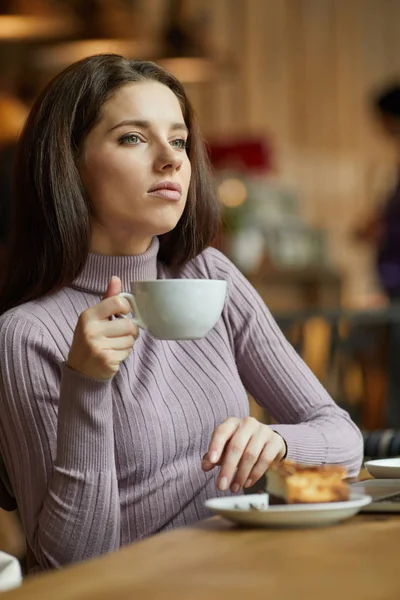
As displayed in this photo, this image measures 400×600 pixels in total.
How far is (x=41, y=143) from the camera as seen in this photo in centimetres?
144

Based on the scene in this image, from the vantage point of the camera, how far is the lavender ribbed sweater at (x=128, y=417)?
124cm

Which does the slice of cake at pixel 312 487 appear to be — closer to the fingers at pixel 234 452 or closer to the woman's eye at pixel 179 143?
the fingers at pixel 234 452

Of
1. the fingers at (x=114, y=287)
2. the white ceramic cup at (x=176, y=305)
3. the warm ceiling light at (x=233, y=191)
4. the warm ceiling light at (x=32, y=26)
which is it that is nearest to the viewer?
the white ceramic cup at (x=176, y=305)

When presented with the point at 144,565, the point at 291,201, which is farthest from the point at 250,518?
the point at 291,201

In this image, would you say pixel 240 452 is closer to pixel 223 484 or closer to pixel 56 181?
pixel 223 484

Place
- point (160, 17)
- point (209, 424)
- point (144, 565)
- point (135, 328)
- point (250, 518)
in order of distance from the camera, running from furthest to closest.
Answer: point (160, 17) → point (209, 424) → point (135, 328) → point (250, 518) → point (144, 565)

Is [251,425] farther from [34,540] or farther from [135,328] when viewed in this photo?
[34,540]

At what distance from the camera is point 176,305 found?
1078 mm

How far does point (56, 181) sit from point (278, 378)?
0.42 metres

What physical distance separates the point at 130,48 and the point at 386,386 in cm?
286

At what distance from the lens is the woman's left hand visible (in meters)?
1.15

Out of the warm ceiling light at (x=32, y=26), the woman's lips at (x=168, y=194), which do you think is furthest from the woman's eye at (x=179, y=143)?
the warm ceiling light at (x=32, y=26)

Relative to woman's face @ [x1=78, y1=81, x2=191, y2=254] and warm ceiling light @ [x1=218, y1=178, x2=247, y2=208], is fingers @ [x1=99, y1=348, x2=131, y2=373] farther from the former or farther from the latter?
warm ceiling light @ [x1=218, y1=178, x2=247, y2=208]

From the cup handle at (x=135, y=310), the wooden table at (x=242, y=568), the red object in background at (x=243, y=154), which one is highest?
the red object in background at (x=243, y=154)
